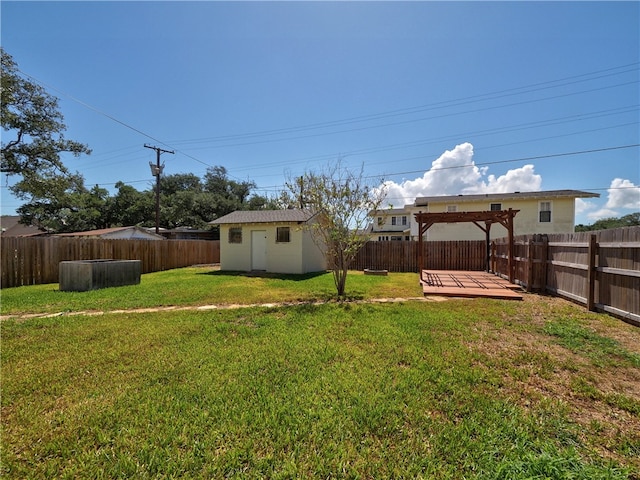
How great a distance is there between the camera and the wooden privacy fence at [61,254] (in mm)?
9586

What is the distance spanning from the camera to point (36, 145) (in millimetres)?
14414

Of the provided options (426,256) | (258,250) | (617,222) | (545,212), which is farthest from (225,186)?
(617,222)

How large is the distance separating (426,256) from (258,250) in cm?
891

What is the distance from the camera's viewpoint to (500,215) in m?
10.2

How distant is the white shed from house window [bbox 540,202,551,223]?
15.3 m

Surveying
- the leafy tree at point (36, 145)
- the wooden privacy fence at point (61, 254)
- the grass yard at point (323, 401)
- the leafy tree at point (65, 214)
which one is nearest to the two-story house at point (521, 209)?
the wooden privacy fence at point (61, 254)

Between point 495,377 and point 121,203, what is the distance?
37.9m

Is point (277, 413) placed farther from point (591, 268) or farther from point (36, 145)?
point (36, 145)

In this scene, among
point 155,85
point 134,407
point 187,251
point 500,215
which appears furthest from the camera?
point 187,251

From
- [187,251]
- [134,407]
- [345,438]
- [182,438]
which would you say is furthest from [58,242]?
[345,438]

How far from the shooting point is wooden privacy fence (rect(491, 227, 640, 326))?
4914mm

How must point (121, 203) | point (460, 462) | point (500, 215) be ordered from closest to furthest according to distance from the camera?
point (460, 462)
point (500, 215)
point (121, 203)

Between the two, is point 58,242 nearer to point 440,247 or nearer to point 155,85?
point 155,85

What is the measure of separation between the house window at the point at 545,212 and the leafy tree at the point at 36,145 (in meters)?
26.8
